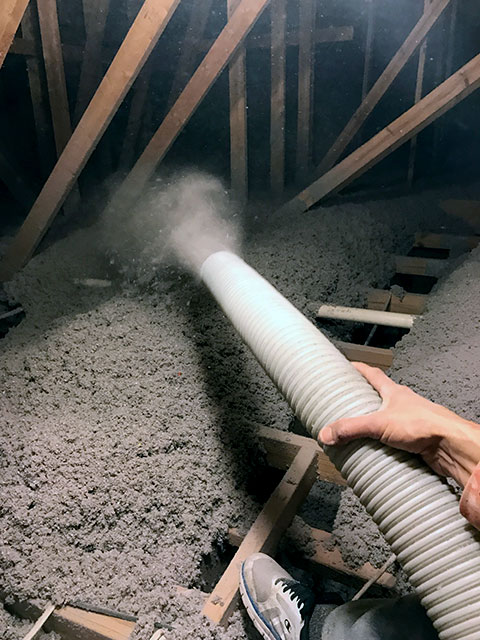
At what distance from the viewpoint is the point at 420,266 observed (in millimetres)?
2564

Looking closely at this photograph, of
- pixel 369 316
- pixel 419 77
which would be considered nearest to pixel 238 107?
pixel 369 316

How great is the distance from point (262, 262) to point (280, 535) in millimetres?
1420

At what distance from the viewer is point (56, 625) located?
112cm

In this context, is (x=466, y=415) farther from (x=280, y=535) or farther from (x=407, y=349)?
(x=280, y=535)

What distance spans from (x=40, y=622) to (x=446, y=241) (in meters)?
2.62

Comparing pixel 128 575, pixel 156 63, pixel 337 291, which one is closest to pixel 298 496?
pixel 128 575

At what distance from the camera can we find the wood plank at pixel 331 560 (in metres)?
1.19

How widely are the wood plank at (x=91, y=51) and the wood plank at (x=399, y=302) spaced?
2233mm

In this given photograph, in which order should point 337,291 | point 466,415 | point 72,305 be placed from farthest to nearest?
1. point 337,291
2. point 72,305
3. point 466,415

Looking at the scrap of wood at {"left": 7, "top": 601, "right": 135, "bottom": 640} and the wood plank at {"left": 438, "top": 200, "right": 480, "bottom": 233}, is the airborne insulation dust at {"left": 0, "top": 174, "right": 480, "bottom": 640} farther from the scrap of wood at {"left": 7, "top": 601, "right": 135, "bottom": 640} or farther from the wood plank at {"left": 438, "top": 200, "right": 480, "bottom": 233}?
the wood plank at {"left": 438, "top": 200, "right": 480, "bottom": 233}

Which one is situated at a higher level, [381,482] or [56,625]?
[381,482]

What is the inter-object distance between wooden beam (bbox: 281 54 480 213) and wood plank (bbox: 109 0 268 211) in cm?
84

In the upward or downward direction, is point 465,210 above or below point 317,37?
below

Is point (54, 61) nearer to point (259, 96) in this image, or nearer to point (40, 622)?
point (259, 96)
